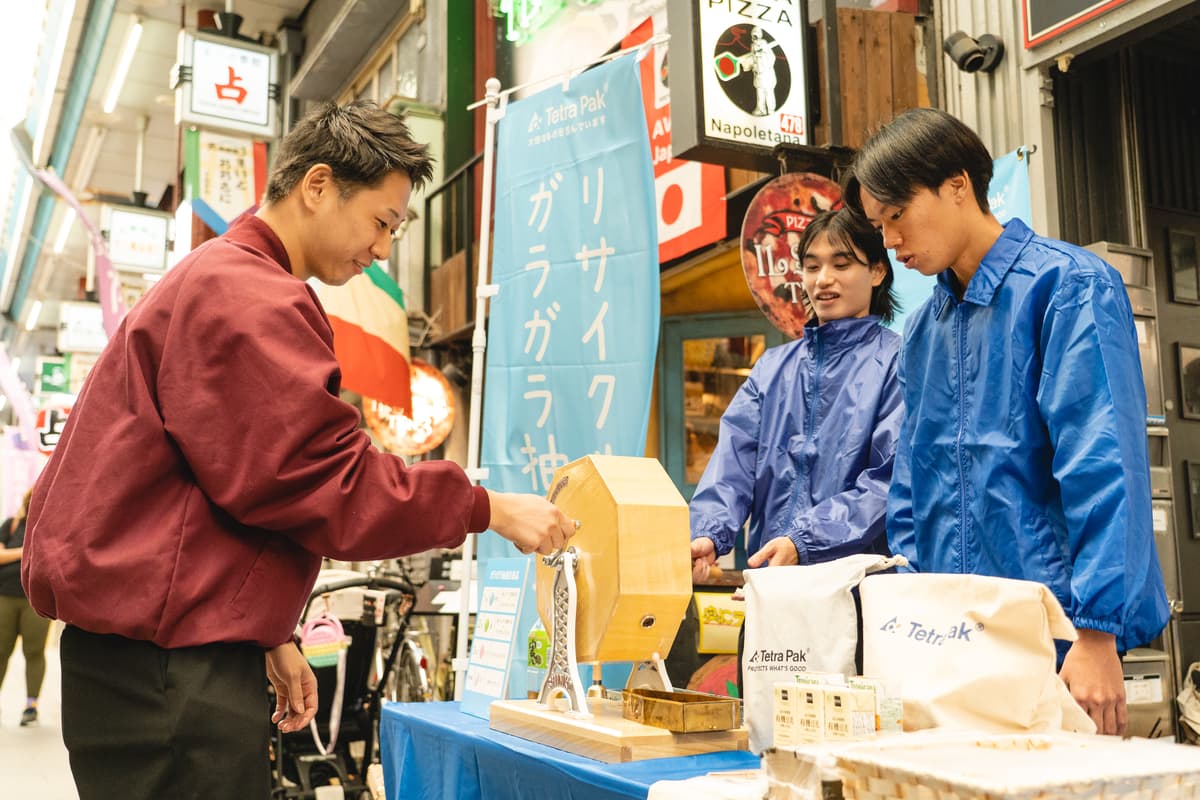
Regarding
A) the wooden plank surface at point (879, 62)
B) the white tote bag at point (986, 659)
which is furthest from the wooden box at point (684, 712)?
the wooden plank surface at point (879, 62)

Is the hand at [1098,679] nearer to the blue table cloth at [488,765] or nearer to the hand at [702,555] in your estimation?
the blue table cloth at [488,765]

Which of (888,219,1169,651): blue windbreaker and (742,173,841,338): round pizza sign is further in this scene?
(742,173,841,338): round pizza sign

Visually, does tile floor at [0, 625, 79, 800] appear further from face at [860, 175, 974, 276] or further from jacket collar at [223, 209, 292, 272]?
face at [860, 175, 974, 276]

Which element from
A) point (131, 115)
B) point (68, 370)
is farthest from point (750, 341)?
point (68, 370)

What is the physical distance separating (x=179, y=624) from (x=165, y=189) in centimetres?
2141

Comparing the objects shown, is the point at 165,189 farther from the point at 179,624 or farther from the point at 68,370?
the point at 179,624

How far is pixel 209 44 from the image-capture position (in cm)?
1165

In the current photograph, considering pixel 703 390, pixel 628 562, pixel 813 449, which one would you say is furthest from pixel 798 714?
pixel 703 390

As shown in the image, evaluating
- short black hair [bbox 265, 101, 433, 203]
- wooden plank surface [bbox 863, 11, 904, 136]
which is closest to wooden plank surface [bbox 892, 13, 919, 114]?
wooden plank surface [bbox 863, 11, 904, 136]

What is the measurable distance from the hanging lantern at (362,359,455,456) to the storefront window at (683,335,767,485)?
114 inches

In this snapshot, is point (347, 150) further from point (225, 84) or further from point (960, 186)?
point (225, 84)

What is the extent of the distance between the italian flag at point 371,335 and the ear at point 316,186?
521 centimetres

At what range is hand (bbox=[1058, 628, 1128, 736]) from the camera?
169 cm

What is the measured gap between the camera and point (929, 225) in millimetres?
2074
